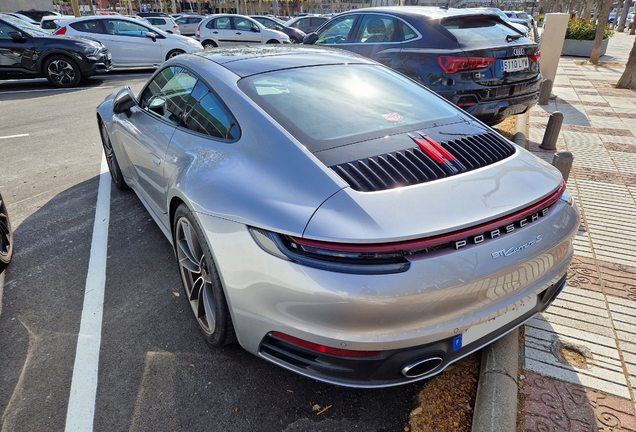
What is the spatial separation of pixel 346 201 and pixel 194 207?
85cm

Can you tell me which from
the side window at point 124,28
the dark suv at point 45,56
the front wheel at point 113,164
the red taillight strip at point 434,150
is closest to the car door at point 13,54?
the dark suv at point 45,56

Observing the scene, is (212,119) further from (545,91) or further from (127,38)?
(127,38)

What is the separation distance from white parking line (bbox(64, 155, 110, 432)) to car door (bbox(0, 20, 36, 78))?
8.90 metres

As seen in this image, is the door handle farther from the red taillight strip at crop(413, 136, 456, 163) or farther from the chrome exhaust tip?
the chrome exhaust tip

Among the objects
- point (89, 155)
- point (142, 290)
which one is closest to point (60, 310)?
point (142, 290)

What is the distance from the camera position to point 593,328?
2592 millimetres

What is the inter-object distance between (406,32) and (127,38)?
426 inches

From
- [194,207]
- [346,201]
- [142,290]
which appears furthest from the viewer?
[142,290]

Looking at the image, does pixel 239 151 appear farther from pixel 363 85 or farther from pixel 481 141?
pixel 481 141

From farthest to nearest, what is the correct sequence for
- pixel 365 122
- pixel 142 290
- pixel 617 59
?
1. pixel 617 59
2. pixel 142 290
3. pixel 365 122

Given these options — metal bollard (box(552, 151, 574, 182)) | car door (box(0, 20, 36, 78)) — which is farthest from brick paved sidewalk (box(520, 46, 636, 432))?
car door (box(0, 20, 36, 78))

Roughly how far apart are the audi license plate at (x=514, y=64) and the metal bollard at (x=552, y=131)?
79 centimetres

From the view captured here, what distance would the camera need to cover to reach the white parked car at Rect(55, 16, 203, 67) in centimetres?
1295

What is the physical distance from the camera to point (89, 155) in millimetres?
5883
